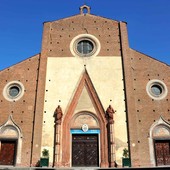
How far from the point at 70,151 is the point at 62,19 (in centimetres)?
1066

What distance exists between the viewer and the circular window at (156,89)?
17234mm

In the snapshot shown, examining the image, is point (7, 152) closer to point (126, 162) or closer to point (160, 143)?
point (126, 162)

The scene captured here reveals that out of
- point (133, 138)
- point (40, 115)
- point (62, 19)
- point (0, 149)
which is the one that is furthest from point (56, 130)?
point (62, 19)

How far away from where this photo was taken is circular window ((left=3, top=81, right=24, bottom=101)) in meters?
17.8

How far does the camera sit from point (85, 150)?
1642 centimetres

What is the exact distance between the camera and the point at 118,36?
64.1ft

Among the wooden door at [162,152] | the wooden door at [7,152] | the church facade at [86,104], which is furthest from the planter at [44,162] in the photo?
the wooden door at [162,152]

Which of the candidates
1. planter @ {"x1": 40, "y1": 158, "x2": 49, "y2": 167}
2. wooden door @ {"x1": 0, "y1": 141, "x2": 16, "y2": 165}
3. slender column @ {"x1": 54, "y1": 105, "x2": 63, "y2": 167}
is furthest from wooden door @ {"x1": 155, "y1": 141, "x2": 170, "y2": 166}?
wooden door @ {"x1": 0, "y1": 141, "x2": 16, "y2": 165}

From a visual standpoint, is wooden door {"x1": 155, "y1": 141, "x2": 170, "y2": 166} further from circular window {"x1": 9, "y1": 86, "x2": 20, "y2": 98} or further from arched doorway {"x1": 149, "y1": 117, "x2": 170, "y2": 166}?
circular window {"x1": 9, "y1": 86, "x2": 20, "y2": 98}

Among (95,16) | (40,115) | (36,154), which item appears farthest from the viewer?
(95,16)

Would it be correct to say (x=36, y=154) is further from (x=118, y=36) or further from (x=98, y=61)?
(x=118, y=36)

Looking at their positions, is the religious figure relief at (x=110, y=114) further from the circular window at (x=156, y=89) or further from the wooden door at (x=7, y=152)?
the wooden door at (x=7, y=152)

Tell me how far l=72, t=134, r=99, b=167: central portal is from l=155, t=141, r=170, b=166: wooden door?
3835 millimetres

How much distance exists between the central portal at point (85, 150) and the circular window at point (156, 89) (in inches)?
190
